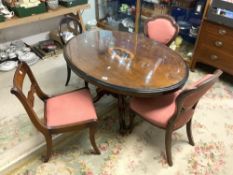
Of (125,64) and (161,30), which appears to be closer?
(125,64)

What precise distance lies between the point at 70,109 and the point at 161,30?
1.36 metres

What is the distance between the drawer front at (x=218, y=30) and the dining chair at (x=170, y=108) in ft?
4.18

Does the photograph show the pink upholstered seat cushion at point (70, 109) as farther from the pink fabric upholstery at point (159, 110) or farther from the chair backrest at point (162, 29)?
the chair backrest at point (162, 29)

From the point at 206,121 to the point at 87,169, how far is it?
1.30m

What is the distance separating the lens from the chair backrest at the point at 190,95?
1333 millimetres

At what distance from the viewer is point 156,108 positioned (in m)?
1.71

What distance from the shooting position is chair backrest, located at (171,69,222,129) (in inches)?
52.5

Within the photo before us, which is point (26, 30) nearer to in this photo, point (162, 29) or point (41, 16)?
point (41, 16)

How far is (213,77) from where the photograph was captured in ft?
4.42

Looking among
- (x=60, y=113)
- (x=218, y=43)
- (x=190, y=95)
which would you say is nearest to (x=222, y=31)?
(x=218, y=43)

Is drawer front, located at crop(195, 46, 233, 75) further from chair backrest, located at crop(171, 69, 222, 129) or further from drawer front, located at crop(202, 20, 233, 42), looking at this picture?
chair backrest, located at crop(171, 69, 222, 129)

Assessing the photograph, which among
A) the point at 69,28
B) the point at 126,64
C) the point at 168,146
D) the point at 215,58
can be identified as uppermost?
the point at 126,64

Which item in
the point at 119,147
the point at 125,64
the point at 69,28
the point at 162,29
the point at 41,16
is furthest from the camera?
the point at 69,28

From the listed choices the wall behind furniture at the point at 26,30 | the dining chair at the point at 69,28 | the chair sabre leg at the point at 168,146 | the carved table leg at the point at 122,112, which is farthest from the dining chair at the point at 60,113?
the wall behind furniture at the point at 26,30
